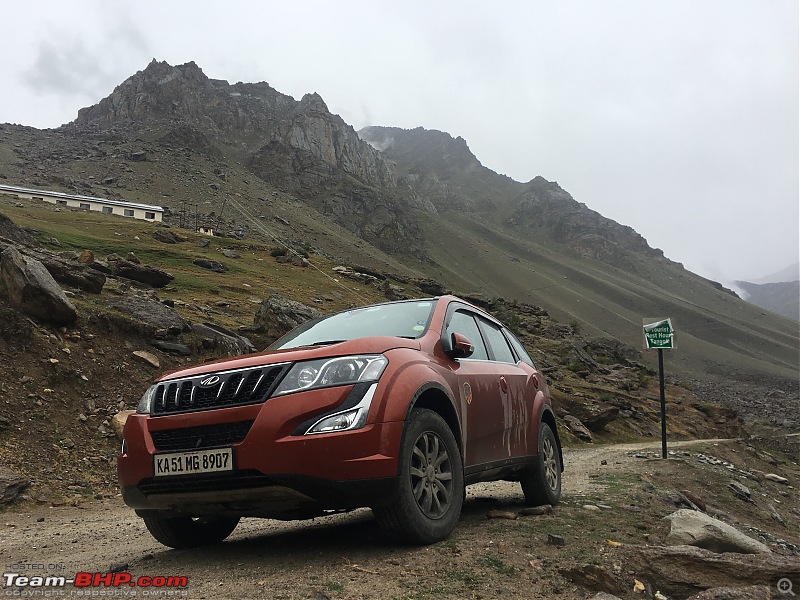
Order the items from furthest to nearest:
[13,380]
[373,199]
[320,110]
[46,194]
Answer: [320,110] → [373,199] → [46,194] → [13,380]

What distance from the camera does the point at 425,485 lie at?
3975 millimetres

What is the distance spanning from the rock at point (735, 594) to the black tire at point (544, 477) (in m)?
2.83

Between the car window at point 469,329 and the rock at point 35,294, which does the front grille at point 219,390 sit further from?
the rock at point 35,294

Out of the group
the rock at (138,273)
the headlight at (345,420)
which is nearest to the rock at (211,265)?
the rock at (138,273)

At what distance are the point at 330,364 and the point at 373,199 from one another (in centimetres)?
12746

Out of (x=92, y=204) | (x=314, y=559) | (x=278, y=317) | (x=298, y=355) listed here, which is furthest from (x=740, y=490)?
(x=92, y=204)

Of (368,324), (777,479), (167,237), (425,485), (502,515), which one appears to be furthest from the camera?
(167,237)

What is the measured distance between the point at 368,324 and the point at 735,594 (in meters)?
3.01

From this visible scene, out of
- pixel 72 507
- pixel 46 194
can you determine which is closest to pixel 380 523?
pixel 72 507

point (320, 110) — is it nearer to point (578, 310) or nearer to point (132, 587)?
point (578, 310)

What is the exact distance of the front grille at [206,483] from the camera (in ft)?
11.5

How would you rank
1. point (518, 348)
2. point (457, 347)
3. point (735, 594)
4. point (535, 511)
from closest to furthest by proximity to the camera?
point (735, 594)
point (457, 347)
point (535, 511)
point (518, 348)

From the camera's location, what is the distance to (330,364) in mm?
3793

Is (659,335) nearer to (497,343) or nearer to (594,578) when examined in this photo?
(497,343)
